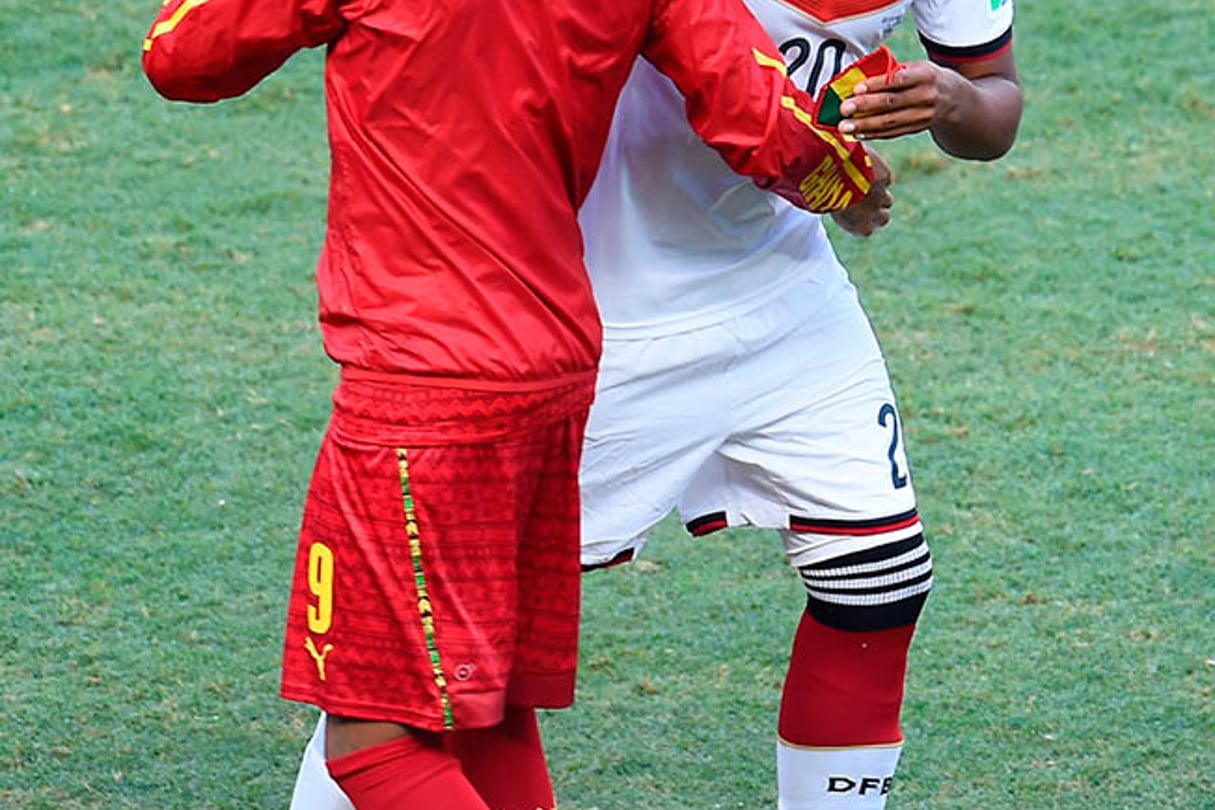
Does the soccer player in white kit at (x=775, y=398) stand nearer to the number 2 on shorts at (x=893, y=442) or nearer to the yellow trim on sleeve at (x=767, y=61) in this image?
the number 2 on shorts at (x=893, y=442)

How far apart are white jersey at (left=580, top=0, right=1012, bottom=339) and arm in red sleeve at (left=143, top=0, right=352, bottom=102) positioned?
646 millimetres

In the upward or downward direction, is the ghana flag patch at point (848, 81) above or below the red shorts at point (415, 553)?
above

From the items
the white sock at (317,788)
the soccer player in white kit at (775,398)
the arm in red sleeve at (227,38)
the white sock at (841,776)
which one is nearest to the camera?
the arm in red sleeve at (227,38)

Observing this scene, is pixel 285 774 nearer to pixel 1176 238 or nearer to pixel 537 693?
pixel 537 693

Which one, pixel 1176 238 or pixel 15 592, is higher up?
pixel 15 592

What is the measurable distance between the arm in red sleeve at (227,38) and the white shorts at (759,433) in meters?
0.82

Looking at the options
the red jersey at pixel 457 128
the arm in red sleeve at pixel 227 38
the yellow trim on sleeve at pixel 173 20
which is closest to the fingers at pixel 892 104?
the red jersey at pixel 457 128

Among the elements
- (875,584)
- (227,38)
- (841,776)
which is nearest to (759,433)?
(875,584)

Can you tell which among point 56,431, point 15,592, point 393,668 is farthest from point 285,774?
point 56,431

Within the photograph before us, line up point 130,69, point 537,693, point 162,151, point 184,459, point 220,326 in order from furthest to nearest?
point 130,69 < point 162,151 < point 220,326 < point 184,459 < point 537,693

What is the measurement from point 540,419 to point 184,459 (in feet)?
8.02

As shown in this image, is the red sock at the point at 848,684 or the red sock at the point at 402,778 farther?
the red sock at the point at 848,684

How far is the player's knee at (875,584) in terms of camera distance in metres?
3.23

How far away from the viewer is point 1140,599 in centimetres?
447
